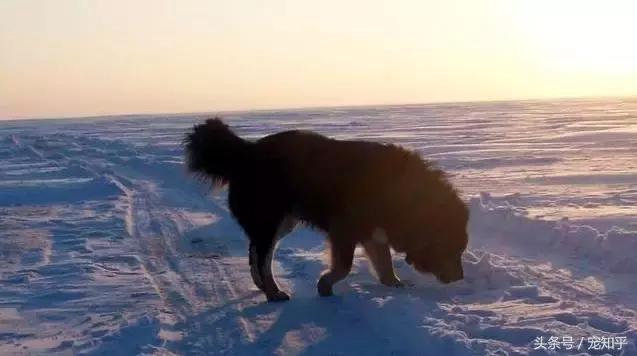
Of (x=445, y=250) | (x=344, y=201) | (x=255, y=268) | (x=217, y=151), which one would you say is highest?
(x=217, y=151)

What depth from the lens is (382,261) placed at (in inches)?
263

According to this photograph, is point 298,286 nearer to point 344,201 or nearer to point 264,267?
point 264,267

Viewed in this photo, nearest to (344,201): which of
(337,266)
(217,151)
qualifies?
(337,266)

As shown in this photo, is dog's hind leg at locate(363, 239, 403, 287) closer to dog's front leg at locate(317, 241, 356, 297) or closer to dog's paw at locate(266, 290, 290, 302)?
dog's front leg at locate(317, 241, 356, 297)

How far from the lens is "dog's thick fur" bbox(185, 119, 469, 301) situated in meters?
6.43

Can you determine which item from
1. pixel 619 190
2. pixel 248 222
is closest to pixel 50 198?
pixel 248 222

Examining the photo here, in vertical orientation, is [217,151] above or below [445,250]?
above

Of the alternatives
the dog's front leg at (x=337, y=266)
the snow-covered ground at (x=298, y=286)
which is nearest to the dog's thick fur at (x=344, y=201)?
the dog's front leg at (x=337, y=266)

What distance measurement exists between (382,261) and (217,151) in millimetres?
1860

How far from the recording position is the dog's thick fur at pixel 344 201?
6.43m

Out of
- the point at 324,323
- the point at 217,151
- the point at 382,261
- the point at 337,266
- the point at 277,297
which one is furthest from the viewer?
the point at 217,151

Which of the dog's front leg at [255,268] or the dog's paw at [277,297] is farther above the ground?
the dog's front leg at [255,268]

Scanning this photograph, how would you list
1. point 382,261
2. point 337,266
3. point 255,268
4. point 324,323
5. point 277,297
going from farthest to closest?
1. point 382,261
2. point 255,268
3. point 337,266
4. point 277,297
5. point 324,323

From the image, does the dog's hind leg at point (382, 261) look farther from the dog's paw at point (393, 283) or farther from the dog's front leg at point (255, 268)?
the dog's front leg at point (255, 268)
